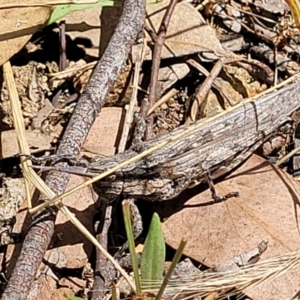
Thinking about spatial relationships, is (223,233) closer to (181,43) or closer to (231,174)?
(231,174)

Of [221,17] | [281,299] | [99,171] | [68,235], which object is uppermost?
[221,17]

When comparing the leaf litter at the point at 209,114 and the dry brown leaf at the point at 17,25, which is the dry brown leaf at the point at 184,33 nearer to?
the leaf litter at the point at 209,114

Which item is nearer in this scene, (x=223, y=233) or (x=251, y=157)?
(x=223, y=233)

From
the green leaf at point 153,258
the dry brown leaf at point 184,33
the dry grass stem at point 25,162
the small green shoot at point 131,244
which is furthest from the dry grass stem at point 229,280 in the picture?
the dry brown leaf at point 184,33

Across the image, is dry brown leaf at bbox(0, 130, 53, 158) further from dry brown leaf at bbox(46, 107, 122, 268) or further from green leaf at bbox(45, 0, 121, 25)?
green leaf at bbox(45, 0, 121, 25)

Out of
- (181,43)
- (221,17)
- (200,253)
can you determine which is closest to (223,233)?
(200,253)

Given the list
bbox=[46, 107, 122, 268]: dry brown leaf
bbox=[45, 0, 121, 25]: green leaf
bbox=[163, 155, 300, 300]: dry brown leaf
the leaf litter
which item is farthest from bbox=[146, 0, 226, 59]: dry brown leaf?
bbox=[163, 155, 300, 300]: dry brown leaf
